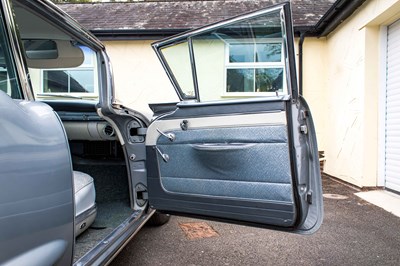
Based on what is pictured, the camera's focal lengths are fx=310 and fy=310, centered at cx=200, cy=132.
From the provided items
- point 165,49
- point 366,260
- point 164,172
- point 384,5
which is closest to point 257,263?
point 366,260

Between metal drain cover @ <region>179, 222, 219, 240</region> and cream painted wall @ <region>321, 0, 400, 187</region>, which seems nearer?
metal drain cover @ <region>179, 222, 219, 240</region>

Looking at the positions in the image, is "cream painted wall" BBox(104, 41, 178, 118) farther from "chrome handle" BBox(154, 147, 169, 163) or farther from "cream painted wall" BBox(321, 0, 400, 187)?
"chrome handle" BBox(154, 147, 169, 163)

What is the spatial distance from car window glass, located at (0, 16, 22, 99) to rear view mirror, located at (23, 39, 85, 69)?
0.99 metres

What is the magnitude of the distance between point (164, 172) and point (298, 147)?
0.97 m

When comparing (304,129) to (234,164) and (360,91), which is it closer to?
(234,164)

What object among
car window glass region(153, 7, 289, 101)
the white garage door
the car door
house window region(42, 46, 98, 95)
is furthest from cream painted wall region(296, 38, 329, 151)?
the car door

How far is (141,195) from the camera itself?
264 centimetres

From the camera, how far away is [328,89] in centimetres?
682

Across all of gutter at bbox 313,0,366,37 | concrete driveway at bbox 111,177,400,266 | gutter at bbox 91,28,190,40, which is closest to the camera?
concrete driveway at bbox 111,177,400,266

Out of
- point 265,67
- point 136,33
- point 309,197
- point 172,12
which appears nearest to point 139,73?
point 136,33

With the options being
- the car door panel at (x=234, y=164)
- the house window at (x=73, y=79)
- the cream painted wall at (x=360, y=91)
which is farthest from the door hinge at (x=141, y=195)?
the cream painted wall at (x=360, y=91)

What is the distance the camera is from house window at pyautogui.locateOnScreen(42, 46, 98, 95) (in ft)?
9.45

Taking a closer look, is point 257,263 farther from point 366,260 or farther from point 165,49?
point 165,49

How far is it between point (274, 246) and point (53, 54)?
272 centimetres
